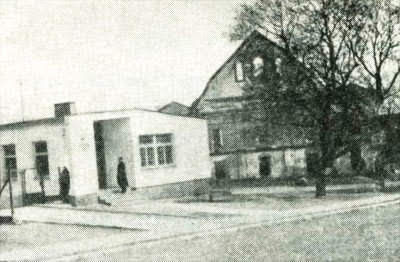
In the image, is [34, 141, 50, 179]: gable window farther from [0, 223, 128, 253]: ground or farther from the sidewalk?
[0, 223, 128, 253]: ground

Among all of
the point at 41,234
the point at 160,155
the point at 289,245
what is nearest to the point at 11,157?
the point at 160,155

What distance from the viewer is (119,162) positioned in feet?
80.8

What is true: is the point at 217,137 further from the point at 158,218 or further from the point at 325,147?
the point at 158,218

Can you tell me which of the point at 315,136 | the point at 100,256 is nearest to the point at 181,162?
the point at 315,136

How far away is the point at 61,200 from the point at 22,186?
1.53 m

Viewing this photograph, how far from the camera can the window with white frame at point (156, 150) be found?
26047 millimetres

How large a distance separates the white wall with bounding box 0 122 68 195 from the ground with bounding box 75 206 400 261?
10525 millimetres

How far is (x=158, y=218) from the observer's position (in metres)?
18.4

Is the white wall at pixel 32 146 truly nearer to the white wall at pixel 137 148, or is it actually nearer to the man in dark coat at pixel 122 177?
the white wall at pixel 137 148

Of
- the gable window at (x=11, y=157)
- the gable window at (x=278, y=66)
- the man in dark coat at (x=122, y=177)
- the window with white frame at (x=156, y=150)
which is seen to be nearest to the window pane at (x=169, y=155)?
the window with white frame at (x=156, y=150)

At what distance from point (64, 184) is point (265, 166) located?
2168 centimetres

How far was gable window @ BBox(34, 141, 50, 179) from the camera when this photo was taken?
80.3ft

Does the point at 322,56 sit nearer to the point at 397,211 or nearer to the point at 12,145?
the point at 397,211

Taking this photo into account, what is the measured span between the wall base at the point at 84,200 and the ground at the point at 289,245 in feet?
28.9
